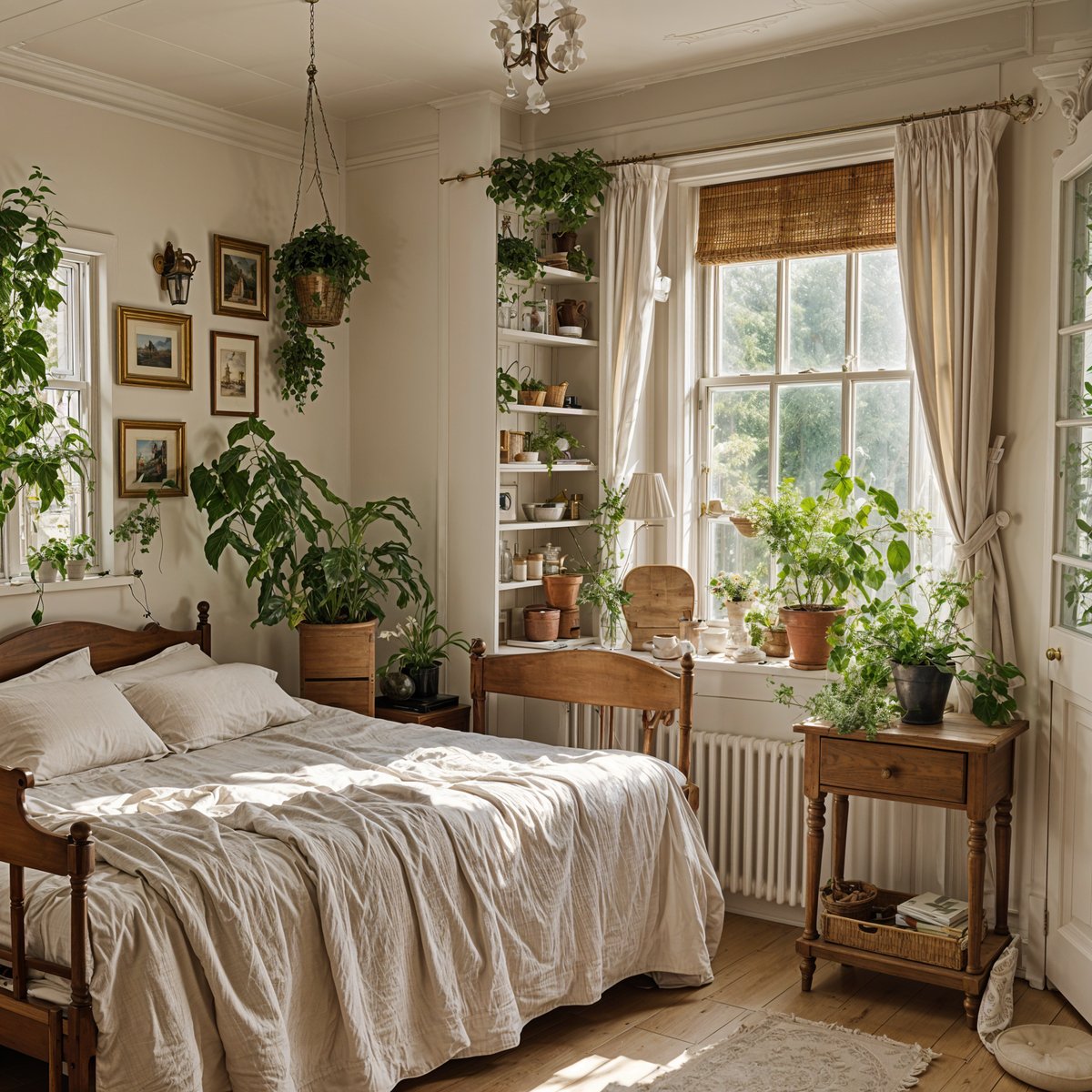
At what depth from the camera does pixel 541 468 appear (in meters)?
4.74

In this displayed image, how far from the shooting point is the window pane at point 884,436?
4.31 meters

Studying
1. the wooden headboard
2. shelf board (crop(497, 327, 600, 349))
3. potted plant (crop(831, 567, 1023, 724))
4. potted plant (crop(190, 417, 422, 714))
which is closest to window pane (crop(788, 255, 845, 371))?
shelf board (crop(497, 327, 600, 349))

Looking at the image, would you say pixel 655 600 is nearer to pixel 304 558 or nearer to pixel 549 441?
pixel 549 441

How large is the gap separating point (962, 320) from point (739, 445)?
1.03 metres

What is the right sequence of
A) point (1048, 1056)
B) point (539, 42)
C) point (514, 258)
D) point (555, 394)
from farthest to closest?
1. point (555, 394)
2. point (514, 258)
3. point (1048, 1056)
4. point (539, 42)

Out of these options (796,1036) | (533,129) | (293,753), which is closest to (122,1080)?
(293,753)

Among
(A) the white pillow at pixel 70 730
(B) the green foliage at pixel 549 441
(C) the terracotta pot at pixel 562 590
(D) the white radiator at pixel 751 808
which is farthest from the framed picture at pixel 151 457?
(D) the white radiator at pixel 751 808

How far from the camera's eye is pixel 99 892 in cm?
249

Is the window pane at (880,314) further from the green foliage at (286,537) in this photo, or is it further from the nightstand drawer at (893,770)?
the green foliage at (286,537)

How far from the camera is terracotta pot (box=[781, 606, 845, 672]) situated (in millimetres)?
4188

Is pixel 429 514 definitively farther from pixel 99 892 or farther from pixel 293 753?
pixel 99 892

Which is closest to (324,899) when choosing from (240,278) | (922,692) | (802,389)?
(922,692)

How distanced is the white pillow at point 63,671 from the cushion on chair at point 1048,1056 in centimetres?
295

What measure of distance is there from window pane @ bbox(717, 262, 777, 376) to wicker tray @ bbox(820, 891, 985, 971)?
2018 millimetres
